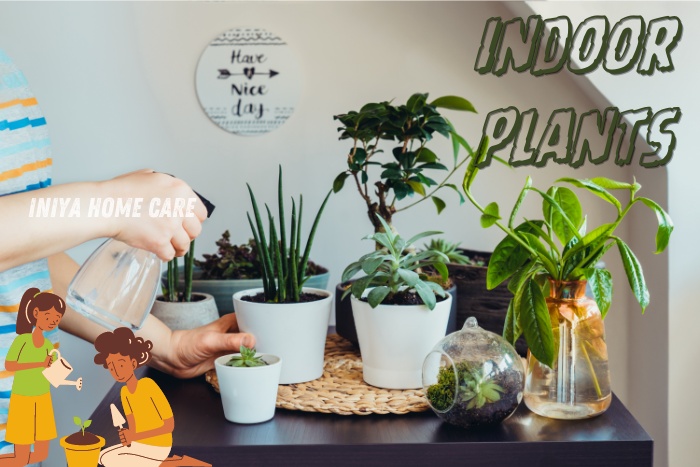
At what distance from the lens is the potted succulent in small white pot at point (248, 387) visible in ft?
2.95

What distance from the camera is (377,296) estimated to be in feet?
3.17

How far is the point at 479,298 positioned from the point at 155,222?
0.67 m

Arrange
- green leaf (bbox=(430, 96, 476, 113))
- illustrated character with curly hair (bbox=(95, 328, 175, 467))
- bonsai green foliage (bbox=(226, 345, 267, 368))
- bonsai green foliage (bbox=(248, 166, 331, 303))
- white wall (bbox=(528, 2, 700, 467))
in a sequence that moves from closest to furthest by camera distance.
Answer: illustrated character with curly hair (bbox=(95, 328, 175, 467))
bonsai green foliage (bbox=(226, 345, 267, 368))
bonsai green foliage (bbox=(248, 166, 331, 303))
green leaf (bbox=(430, 96, 476, 113))
white wall (bbox=(528, 2, 700, 467))

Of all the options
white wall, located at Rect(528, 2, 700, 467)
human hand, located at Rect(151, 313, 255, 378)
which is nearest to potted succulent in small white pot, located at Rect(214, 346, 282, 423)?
human hand, located at Rect(151, 313, 255, 378)

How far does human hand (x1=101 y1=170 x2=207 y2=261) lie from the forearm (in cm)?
1

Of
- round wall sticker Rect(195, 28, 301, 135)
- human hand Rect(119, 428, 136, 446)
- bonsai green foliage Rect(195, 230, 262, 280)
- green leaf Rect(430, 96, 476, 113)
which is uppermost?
round wall sticker Rect(195, 28, 301, 135)

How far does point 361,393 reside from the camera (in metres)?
1.00

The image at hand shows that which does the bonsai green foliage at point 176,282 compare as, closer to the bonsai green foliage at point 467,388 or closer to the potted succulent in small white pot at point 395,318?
the potted succulent in small white pot at point 395,318

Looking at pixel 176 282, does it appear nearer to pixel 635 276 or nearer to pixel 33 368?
pixel 33 368

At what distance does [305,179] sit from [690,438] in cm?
98

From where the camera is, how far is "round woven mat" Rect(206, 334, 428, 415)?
3.09 ft

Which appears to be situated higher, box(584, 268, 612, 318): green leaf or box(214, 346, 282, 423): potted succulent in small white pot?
box(584, 268, 612, 318): green leaf

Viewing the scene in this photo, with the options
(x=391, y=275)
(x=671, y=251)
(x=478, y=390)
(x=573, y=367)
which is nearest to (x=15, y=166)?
(x=391, y=275)

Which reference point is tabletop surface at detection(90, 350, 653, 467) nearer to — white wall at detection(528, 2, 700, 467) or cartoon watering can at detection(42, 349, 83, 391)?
cartoon watering can at detection(42, 349, 83, 391)
